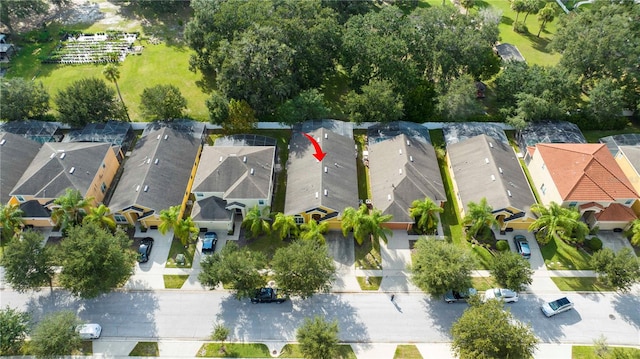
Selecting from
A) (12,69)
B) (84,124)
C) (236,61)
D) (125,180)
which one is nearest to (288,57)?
(236,61)

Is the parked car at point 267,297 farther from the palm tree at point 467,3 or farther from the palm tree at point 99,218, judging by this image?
the palm tree at point 467,3

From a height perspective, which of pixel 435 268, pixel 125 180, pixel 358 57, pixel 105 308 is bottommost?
pixel 105 308

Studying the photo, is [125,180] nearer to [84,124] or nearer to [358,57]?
[84,124]

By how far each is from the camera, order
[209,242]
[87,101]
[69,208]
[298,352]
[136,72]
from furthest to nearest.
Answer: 1. [136,72]
2. [87,101]
3. [209,242]
4. [69,208]
5. [298,352]

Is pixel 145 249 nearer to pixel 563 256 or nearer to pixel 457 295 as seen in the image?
pixel 457 295

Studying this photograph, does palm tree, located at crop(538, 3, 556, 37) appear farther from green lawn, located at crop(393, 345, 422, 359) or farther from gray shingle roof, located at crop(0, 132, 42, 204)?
gray shingle roof, located at crop(0, 132, 42, 204)

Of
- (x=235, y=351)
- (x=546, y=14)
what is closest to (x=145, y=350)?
(x=235, y=351)
